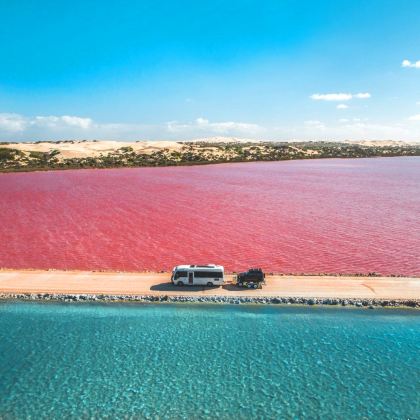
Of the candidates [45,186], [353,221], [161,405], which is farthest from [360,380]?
[45,186]

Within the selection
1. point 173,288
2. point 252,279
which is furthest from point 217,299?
point 173,288

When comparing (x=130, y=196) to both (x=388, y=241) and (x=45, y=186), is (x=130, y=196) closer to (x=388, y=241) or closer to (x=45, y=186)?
(x=45, y=186)

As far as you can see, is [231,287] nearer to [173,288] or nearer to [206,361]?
[173,288]

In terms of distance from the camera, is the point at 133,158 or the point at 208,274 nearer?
the point at 208,274

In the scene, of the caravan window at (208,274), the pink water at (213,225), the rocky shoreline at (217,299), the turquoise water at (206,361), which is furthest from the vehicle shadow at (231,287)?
the pink water at (213,225)

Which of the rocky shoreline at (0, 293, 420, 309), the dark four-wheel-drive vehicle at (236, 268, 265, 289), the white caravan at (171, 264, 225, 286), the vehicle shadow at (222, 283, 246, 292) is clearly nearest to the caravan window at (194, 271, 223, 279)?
the white caravan at (171, 264, 225, 286)

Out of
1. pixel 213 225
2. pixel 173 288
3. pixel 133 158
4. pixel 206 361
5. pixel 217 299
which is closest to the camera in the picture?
pixel 206 361

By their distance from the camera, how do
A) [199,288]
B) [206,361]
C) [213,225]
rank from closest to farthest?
1. [206,361]
2. [199,288]
3. [213,225]

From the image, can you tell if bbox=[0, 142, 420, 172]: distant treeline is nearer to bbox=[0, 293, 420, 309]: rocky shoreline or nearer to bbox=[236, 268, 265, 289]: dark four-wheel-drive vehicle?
bbox=[0, 293, 420, 309]: rocky shoreline
